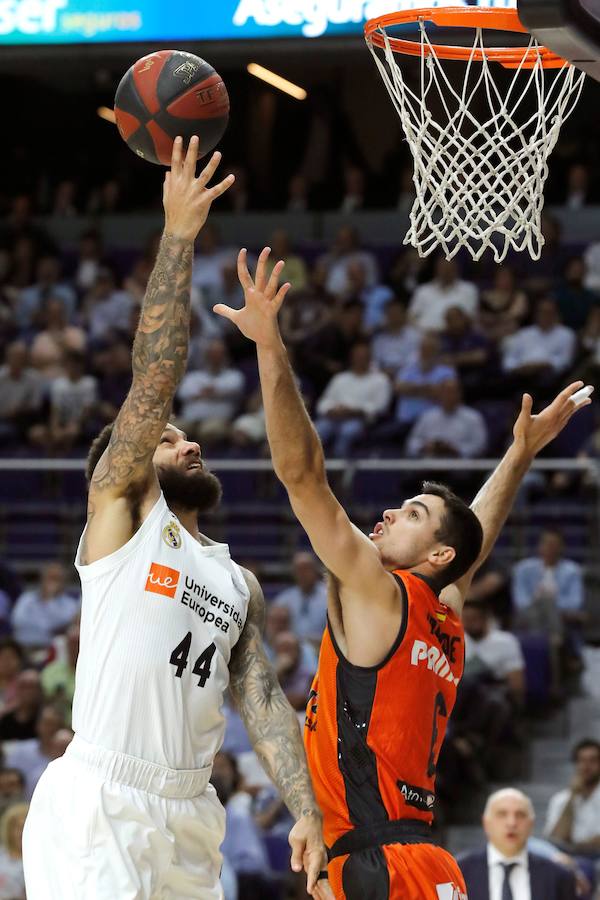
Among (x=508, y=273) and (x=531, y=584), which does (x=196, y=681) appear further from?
(x=508, y=273)

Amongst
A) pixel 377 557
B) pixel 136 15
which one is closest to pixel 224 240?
pixel 136 15

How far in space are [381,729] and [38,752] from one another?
5.19 metres

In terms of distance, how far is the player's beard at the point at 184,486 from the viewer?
4438 millimetres

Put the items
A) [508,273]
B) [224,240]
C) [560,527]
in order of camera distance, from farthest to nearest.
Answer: [224,240], [508,273], [560,527]

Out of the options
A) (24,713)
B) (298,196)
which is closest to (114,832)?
(24,713)

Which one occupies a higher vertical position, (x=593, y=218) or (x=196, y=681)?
(x=593, y=218)

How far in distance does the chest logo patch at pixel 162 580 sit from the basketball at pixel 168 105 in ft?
3.90

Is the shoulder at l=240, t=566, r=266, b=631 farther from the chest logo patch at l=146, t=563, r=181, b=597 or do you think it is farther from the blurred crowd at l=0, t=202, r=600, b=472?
the blurred crowd at l=0, t=202, r=600, b=472

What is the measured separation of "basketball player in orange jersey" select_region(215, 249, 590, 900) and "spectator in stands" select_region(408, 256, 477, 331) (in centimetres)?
743

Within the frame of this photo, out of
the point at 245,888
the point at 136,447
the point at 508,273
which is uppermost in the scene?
the point at 508,273

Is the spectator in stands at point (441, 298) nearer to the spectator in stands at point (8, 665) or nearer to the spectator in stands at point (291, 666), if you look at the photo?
the spectator in stands at point (291, 666)

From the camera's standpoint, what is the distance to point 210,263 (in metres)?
13.4

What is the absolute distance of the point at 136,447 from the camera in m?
4.03

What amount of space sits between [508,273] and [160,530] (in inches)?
319
